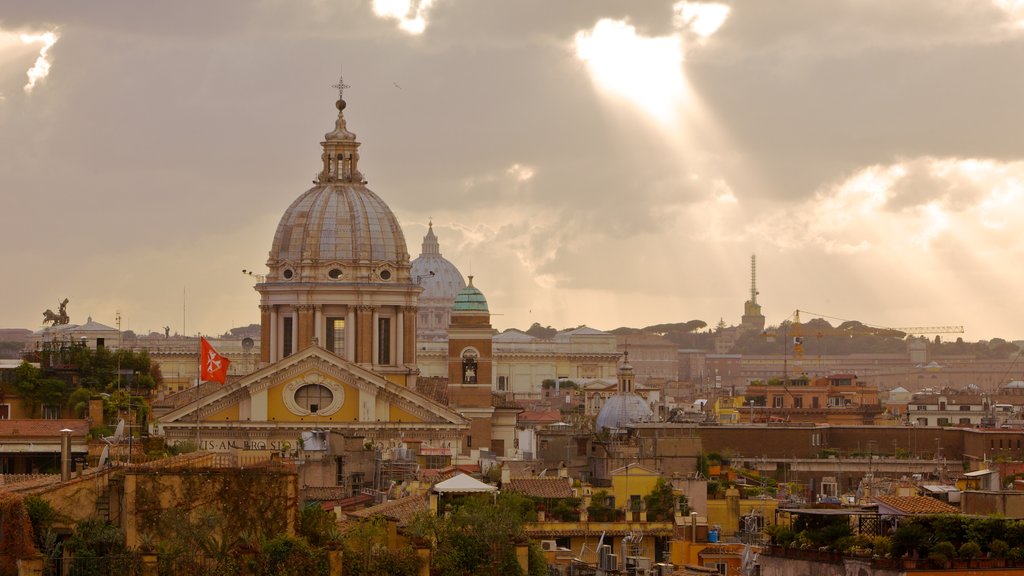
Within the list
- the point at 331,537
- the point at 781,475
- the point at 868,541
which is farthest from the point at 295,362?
the point at 868,541

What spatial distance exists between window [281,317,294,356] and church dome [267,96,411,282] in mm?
1932

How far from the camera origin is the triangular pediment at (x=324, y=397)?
115 m

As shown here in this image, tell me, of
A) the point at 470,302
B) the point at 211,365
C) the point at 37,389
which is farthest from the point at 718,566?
the point at 470,302

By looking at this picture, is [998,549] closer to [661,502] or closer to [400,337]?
[661,502]

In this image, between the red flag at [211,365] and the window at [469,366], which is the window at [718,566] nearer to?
the red flag at [211,365]

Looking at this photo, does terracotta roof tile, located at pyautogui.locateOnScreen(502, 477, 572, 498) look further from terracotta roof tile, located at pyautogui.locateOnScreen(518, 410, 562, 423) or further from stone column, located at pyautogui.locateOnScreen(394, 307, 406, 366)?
terracotta roof tile, located at pyautogui.locateOnScreen(518, 410, 562, 423)

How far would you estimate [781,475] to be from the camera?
99.9 meters

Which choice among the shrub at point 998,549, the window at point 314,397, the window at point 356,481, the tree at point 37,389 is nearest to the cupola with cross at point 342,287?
the window at point 314,397

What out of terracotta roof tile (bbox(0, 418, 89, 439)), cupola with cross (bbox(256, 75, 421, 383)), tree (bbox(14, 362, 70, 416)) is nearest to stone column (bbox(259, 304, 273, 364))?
cupola with cross (bbox(256, 75, 421, 383))

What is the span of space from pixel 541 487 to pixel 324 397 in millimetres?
42550

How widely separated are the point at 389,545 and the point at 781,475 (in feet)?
167

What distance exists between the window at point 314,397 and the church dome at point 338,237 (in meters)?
11.5

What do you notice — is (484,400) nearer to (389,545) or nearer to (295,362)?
(295,362)

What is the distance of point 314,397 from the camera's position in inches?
4572
